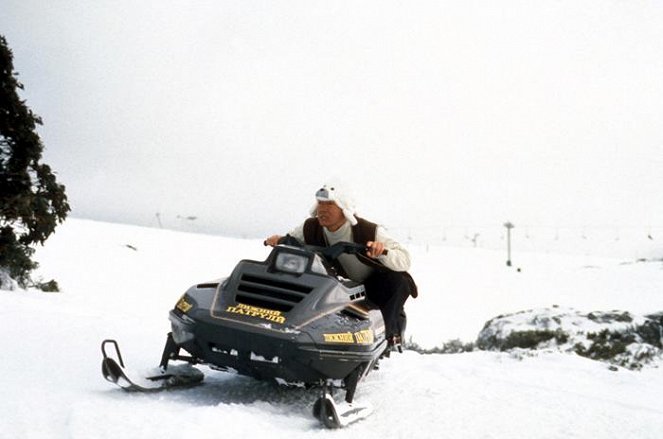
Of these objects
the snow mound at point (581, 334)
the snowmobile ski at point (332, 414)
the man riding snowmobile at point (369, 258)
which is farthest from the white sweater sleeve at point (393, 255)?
the snow mound at point (581, 334)

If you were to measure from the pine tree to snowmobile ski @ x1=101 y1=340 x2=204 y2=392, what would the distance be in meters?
9.66

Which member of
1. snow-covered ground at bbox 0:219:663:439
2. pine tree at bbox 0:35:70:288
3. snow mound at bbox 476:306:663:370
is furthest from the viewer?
pine tree at bbox 0:35:70:288

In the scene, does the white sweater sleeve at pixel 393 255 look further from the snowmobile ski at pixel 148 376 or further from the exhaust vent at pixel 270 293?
the snowmobile ski at pixel 148 376

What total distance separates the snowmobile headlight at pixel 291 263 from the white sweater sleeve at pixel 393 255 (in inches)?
39.1

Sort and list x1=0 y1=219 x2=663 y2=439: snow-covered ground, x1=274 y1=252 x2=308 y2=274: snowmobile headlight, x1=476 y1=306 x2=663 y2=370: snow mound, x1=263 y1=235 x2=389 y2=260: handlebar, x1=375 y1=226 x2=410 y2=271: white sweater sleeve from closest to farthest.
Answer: x1=0 y1=219 x2=663 y2=439: snow-covered ground, x1=274 y1=252 x2=308 y2=274: snowmobile headlight, x1=263 y1=235 x2=389 y2=260: handlebar, x1=375 y1=226 x2=410 y2=271: white sweater sleeve, x1=476 y1=306 x2=663 y2=370: snow mound

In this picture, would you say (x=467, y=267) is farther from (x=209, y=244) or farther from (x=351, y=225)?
(x=351, y=225)

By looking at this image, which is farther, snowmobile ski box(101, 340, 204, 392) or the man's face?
the man's face

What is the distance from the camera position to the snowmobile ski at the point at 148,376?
4145mm

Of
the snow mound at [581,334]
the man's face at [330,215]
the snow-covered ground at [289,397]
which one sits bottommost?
the snow mound at [581,334]

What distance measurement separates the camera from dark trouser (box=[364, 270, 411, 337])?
5.28 metres

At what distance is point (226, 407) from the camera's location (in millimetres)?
3865

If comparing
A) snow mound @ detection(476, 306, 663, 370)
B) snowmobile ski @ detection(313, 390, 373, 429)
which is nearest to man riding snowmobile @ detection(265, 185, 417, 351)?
snowmobile ski @ detection(313, 390, 373, 429)

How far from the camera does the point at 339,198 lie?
5.36 meters

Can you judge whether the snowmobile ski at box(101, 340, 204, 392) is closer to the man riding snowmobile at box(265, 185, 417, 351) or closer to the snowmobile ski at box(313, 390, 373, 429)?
the snowmobile ski at box(313, 390, 373, 429)
